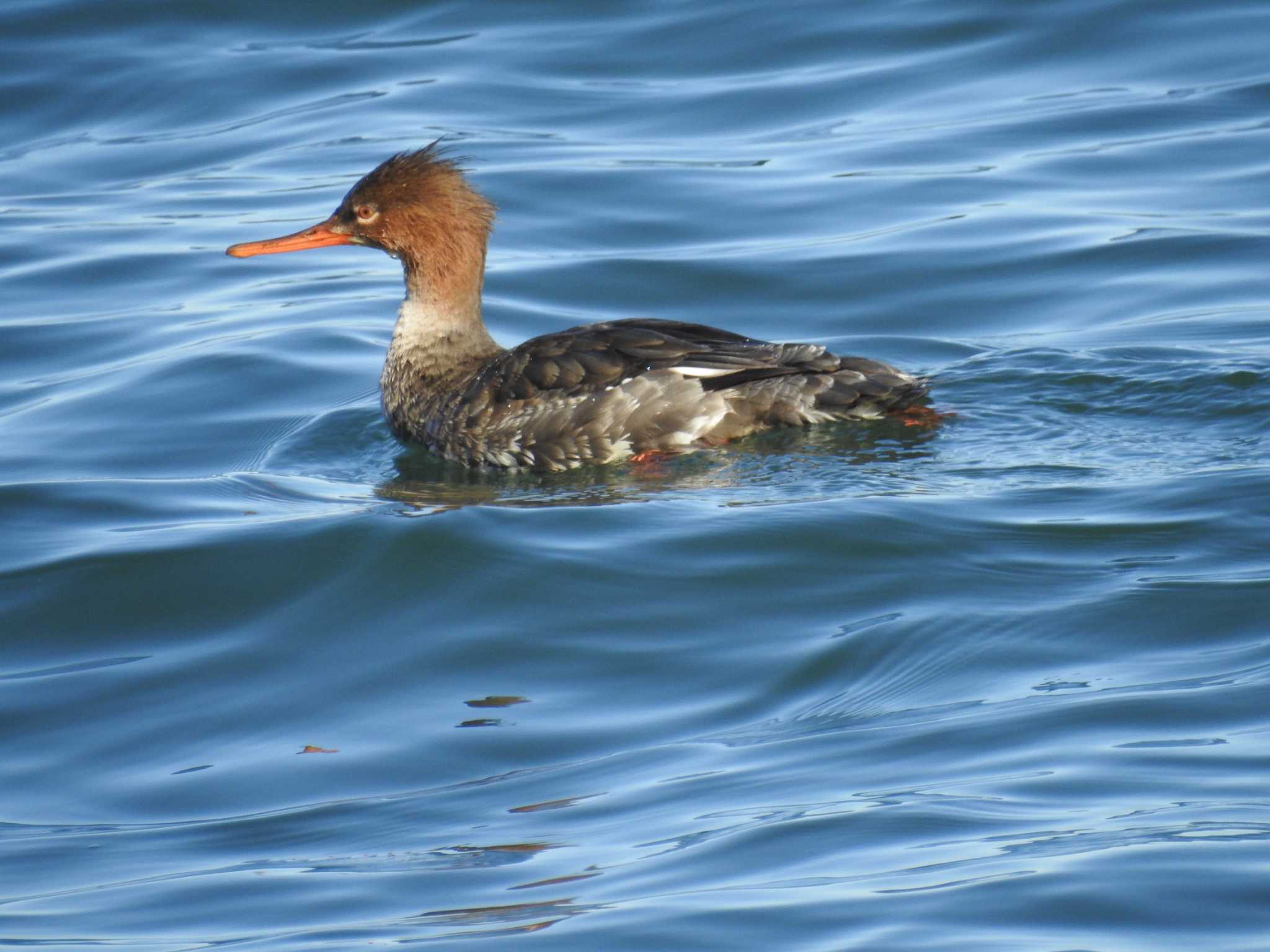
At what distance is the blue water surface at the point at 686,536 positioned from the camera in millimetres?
4672

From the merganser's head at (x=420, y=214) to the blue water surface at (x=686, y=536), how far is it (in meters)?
0.94

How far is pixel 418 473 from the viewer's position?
8.93 metres

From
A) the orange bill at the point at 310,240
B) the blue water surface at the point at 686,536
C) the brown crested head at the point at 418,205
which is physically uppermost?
the brown crested head at the point at 418,205

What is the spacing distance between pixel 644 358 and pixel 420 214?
1.56 metres

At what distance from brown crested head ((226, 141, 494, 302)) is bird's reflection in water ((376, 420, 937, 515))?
1131mm

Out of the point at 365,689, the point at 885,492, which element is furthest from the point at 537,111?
the point at 365,689

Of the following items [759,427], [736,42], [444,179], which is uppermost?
[736,42]

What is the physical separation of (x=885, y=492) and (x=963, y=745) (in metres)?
2.45

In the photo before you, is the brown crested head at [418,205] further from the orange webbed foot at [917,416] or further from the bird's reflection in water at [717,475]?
the orange webbed foot at [917,416]

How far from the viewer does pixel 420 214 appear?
9336 millimetres

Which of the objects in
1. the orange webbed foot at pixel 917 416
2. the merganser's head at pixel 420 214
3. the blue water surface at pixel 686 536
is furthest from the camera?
the merganser's head at pixel 420 214

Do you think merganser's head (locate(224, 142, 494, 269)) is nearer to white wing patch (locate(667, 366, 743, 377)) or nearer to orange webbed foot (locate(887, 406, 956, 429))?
white wing patch (locate(667, 366, 743, 377))

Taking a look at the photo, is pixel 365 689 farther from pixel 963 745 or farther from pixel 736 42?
pixel 736 42

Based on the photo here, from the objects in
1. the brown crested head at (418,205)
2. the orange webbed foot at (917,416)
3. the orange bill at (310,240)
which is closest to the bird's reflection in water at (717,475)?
the orange webbed foot at (917,416)
